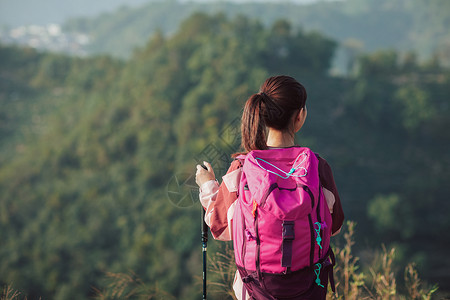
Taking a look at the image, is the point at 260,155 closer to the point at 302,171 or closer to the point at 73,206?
Result: the point at 302,171

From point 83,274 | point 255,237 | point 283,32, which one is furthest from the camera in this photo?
point 283,32

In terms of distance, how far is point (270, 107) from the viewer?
47.9 inches

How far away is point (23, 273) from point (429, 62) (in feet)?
116

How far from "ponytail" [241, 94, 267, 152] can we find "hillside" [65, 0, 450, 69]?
184 feet

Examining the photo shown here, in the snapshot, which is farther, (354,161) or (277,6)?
(277,6)

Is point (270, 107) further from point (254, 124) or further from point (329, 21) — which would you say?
point (329, 21)

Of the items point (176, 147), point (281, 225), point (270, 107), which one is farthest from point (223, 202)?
point (176, 147)

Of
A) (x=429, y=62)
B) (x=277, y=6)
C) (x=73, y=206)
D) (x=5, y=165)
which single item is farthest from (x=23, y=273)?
(x=277, y=6)

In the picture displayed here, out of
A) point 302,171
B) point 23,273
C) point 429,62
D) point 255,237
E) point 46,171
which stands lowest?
point 23,273

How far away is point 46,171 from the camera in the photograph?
32250 mm

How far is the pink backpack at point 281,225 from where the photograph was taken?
1.13m

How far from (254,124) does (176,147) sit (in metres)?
30.0

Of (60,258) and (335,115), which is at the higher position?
(335,115)

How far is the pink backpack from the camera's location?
3.70 ft
